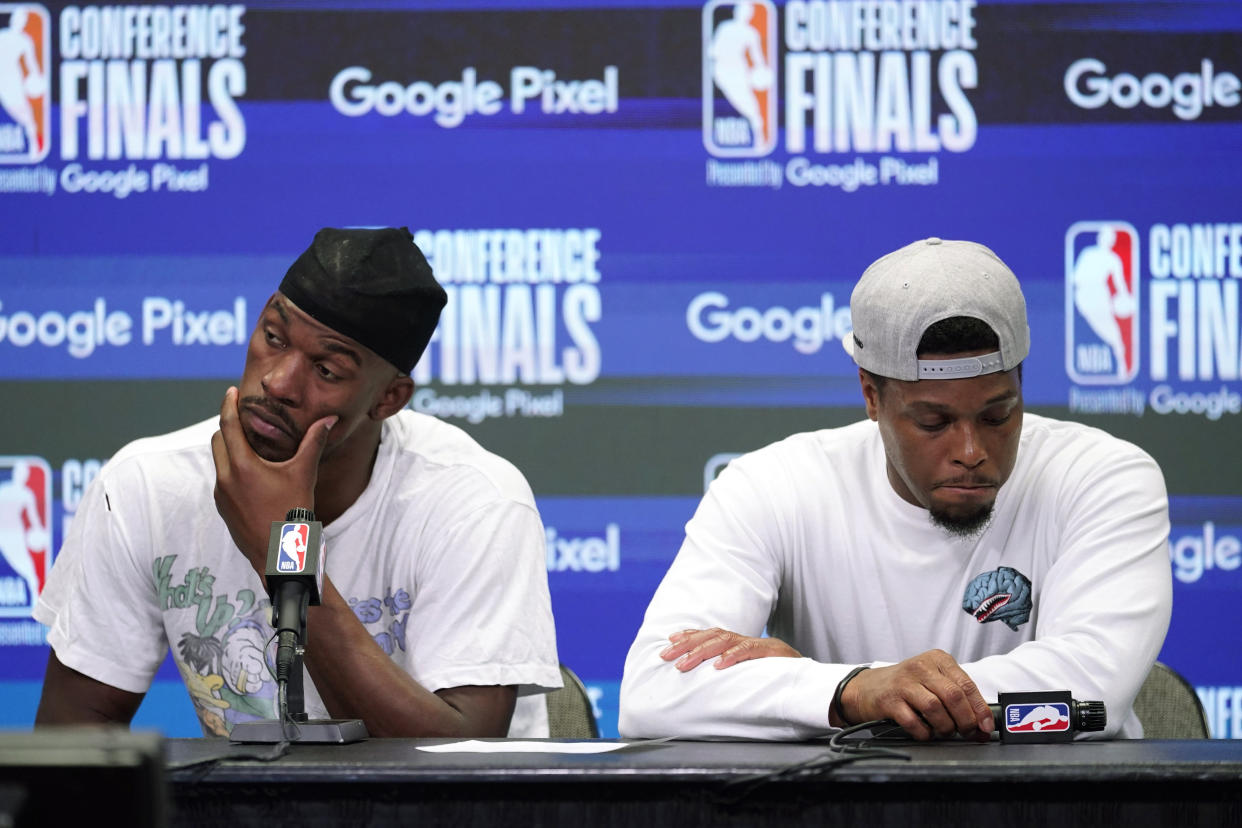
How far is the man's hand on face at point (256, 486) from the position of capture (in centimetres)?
198

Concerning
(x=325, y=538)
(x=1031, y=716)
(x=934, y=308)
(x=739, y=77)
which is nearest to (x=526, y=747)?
(x=1031, y=716)

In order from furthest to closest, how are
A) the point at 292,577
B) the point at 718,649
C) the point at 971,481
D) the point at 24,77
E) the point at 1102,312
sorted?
the point at 24,77
the point at 1102,312
the point at 971,481
the point at 718,649
the point at 292,577

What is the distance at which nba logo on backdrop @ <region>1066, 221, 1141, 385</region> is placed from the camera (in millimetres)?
3115

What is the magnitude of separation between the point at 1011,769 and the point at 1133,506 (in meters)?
0.76

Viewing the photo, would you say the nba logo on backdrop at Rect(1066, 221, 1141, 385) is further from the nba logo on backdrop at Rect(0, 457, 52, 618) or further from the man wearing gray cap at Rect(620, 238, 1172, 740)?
the nba logo on backdrop at Rect(0, 457, 52, 618)

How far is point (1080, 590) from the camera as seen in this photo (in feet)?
6.18

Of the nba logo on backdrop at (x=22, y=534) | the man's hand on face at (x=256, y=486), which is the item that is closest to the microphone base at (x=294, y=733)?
the man's hand on face at (x=256, y=486)

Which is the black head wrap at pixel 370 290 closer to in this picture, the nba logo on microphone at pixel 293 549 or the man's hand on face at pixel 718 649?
the nba logo on microphone at pixel 293 549

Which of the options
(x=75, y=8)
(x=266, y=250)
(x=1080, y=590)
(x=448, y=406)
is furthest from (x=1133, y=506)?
(x=75, y=8)

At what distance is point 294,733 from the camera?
5.28 feet

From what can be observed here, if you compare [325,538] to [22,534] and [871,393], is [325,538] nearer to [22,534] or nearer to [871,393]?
[871,393]

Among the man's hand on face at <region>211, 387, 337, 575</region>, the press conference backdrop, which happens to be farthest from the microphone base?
the press conference backdrop

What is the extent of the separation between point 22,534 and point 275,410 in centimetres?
145

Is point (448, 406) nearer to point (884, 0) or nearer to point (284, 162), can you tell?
point (284, 162)
